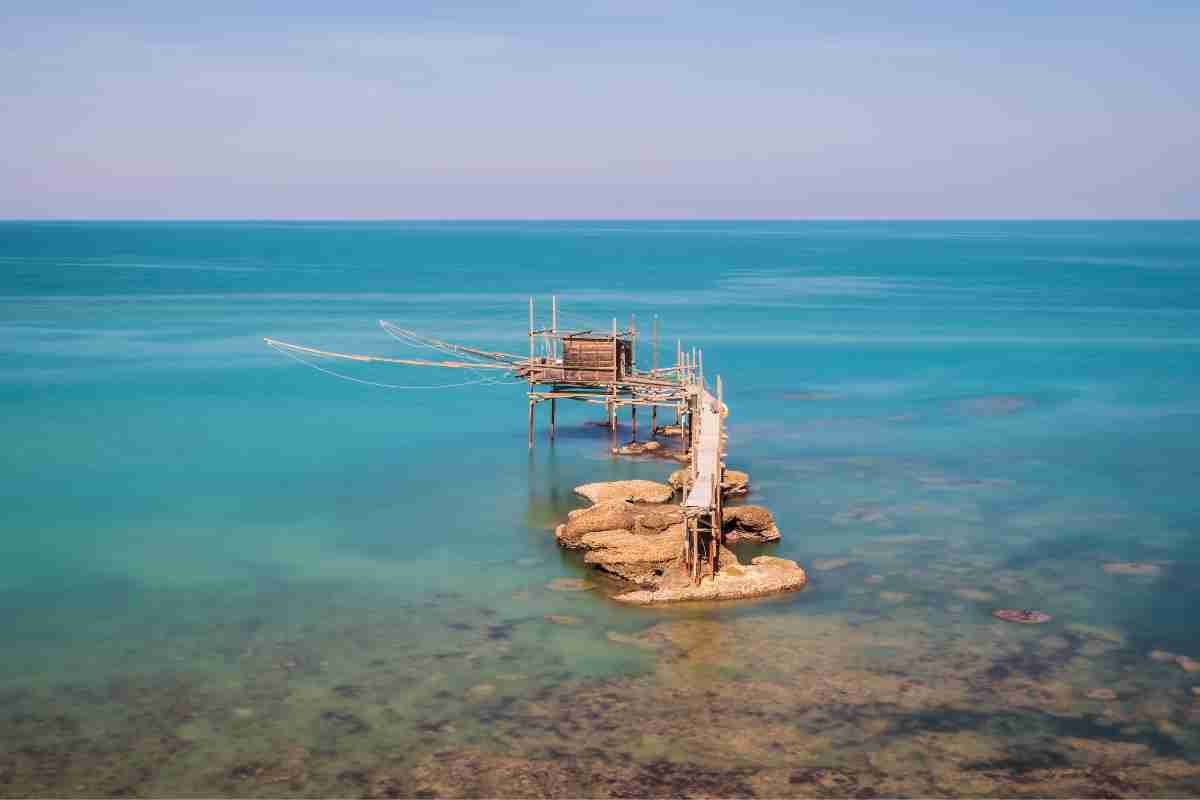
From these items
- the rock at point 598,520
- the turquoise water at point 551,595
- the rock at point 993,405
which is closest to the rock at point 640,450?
the turquoise water at point 551,595

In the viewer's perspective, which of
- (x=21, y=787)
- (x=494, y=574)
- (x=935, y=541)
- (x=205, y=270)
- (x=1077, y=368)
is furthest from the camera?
(x=205, y=270)

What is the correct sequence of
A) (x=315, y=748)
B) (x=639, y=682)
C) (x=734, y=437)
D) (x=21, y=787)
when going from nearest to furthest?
(x=21, y=787)
(x=315, y=748)
(x=639, y=682)
(x=734, y=437)

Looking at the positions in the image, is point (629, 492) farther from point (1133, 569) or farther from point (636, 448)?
point (1133, 569)

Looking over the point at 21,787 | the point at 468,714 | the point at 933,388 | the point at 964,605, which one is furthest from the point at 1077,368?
the point at 21,787

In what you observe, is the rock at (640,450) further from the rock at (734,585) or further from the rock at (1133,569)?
the rock at (1133,569)

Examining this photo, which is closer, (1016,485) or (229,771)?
(229,771)

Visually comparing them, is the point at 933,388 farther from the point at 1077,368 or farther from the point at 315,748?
the point at 315,748

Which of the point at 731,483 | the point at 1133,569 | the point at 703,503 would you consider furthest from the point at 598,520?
the point at 1133,569
